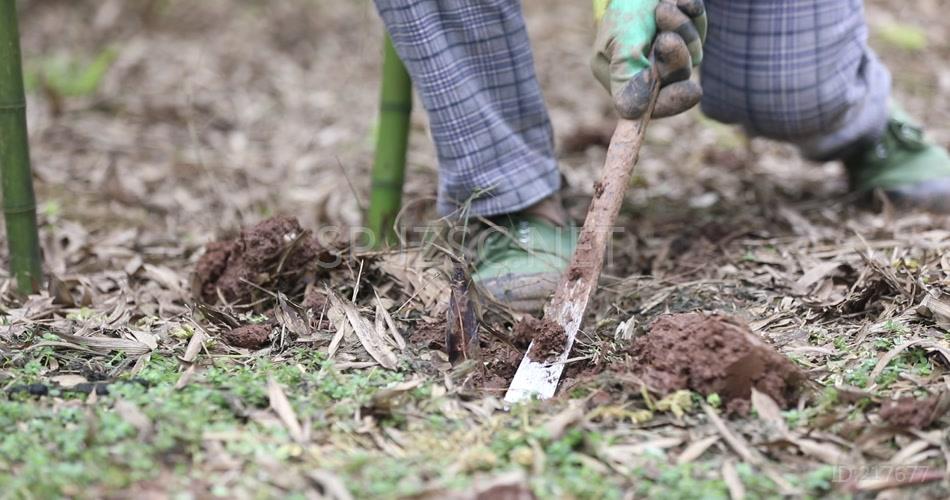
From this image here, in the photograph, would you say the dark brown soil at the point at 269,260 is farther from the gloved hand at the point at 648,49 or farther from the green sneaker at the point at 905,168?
the green sneaker at the point at 905,168

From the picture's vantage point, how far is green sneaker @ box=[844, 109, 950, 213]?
229cm

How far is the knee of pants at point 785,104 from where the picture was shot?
2.10 m

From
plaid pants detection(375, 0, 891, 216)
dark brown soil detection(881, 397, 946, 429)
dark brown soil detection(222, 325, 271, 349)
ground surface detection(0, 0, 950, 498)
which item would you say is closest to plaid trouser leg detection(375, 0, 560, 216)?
plaid pants detection(375, 0, 891, 216)

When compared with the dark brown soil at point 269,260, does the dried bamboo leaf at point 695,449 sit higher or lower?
lower

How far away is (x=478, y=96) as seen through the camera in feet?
5.99

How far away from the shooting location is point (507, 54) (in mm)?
1850

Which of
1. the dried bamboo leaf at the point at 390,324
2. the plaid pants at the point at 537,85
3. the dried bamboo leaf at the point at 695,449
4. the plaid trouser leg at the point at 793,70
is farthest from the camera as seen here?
the plaid trouser leg at the point at 793,70

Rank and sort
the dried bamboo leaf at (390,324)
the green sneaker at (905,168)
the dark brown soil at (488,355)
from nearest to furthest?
1. the dark brown soil at (488,355)
2. the dried bamboo leaf at (390,324)
3. the green sneaker at (905,168)

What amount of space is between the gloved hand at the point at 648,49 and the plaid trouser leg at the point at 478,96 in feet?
0.74

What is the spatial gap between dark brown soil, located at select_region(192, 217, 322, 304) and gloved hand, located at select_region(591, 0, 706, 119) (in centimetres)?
63

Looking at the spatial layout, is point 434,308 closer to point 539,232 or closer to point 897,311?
point 539,232

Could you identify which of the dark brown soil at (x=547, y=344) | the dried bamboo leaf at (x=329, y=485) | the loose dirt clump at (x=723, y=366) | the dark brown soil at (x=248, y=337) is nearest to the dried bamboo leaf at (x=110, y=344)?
the dark brown soil at (x=248, y=337)

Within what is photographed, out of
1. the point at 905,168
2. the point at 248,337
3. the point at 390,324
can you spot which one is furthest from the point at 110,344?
the point at 905,168

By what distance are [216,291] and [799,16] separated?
4.37 feet
